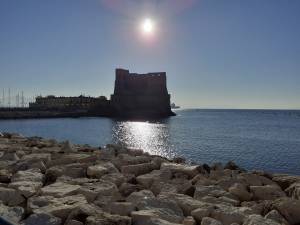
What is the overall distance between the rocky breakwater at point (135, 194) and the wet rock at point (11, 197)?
0.04 ft

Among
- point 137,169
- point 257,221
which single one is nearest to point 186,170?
point 137,169

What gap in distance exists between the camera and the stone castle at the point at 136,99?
105 meters

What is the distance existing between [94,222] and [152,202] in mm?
1078

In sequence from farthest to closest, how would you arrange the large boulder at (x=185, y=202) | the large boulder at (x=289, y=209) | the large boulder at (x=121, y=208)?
the large boulder at (x=185, y=202), the large boulder at (x=121, y=208), the large boulder at (x=289, y=209)

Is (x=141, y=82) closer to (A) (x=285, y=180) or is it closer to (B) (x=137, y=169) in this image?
(B) (x=137, y=169)

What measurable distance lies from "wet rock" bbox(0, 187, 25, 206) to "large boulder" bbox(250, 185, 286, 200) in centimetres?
357

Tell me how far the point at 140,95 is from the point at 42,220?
104m

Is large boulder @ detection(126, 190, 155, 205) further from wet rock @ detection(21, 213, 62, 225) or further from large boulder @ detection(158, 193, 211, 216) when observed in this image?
wet rock @ detection(21, 213, 62, 225)

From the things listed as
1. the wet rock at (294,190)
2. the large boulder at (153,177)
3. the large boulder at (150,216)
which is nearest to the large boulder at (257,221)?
the large boulder at (150,216)

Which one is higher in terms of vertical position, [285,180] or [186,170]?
[186,170]

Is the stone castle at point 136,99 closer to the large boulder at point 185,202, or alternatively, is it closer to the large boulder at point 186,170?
the large boulder at point 186,170

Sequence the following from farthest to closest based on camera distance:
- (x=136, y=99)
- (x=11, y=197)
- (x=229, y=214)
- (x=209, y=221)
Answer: (x=136, y=99), (x=11, y=197), (x=229, y=214), (x=209, y=221)

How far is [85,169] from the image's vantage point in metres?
7.14

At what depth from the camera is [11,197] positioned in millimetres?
5316
